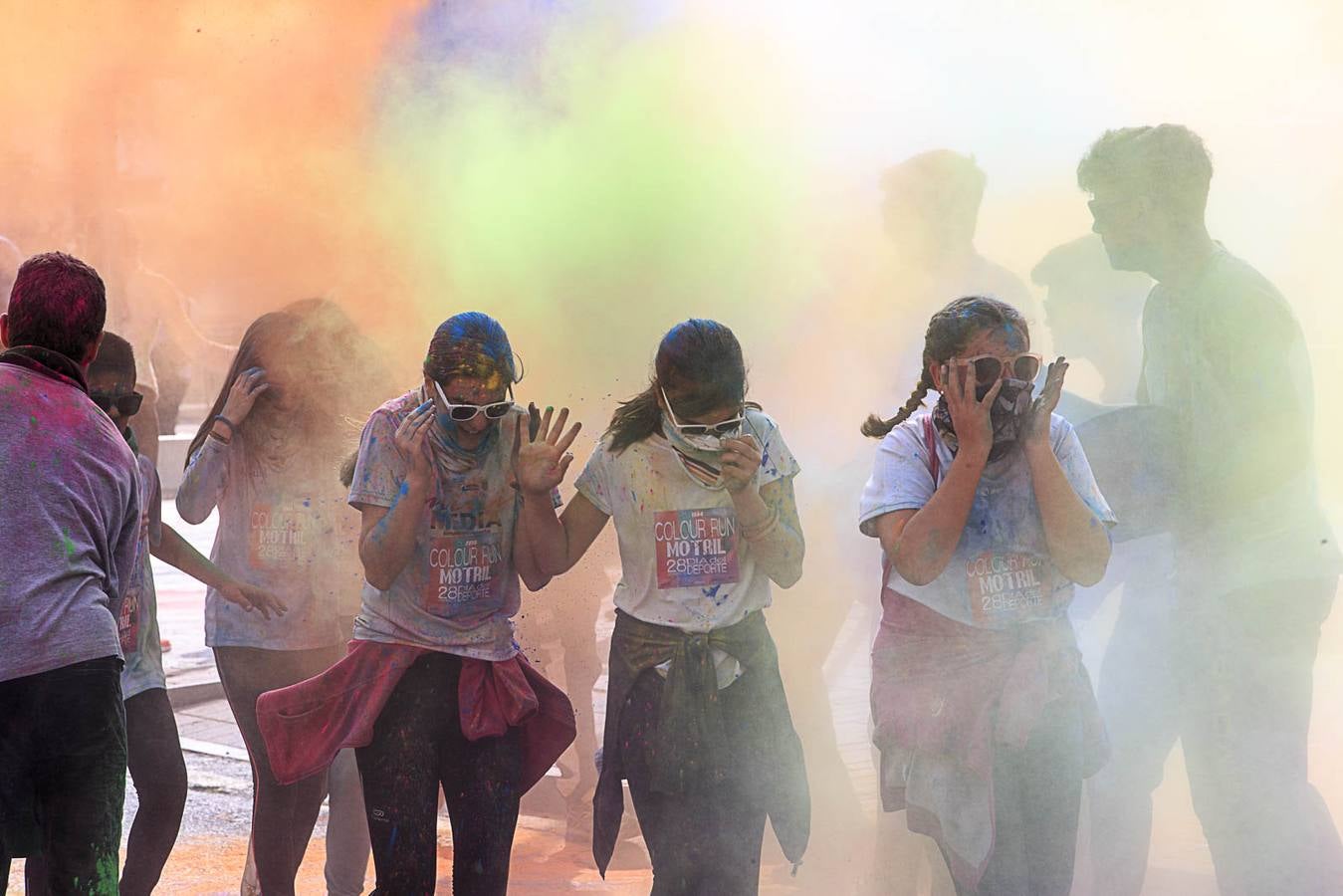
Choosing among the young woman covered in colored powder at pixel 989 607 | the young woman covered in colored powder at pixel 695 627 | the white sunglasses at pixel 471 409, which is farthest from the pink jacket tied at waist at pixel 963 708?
the white sunglasses at pixel 471 409

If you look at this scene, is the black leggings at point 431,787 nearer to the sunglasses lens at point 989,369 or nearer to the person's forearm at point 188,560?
the person's forearm at point 188,560

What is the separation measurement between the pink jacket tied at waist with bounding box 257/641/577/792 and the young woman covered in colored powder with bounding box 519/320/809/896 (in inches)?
8.9

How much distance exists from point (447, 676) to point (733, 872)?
2.28ft

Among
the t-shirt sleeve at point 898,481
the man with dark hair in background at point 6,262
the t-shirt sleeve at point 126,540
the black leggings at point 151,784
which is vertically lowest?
the black leggings at point 151,784

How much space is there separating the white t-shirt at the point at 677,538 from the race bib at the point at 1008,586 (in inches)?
17.2

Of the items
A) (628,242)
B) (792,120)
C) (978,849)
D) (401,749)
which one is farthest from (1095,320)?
(401,749)

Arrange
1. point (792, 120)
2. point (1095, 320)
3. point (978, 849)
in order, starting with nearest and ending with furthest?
point (978, 849) → point (1095, 320) → point (792, 120)

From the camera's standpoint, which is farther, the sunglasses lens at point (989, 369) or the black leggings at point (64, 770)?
the sunglasses lens at point (989, 369)

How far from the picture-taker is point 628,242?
18.7 feet

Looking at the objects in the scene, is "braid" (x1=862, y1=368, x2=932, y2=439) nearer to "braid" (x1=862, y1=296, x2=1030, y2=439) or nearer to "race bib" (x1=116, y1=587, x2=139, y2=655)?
"braid" (x1=862, y1=296, x2=1030, y2=439)

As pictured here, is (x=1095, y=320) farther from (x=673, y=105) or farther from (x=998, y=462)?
(x=998, y=462)

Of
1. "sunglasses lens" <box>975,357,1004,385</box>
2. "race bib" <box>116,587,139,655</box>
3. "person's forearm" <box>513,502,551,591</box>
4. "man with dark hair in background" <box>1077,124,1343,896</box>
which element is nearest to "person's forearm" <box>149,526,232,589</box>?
"race bib" <box>116,587,139,655</box>

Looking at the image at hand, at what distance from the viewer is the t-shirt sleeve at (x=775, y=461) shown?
9.64 feet

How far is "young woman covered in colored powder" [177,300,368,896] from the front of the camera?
145 inches
